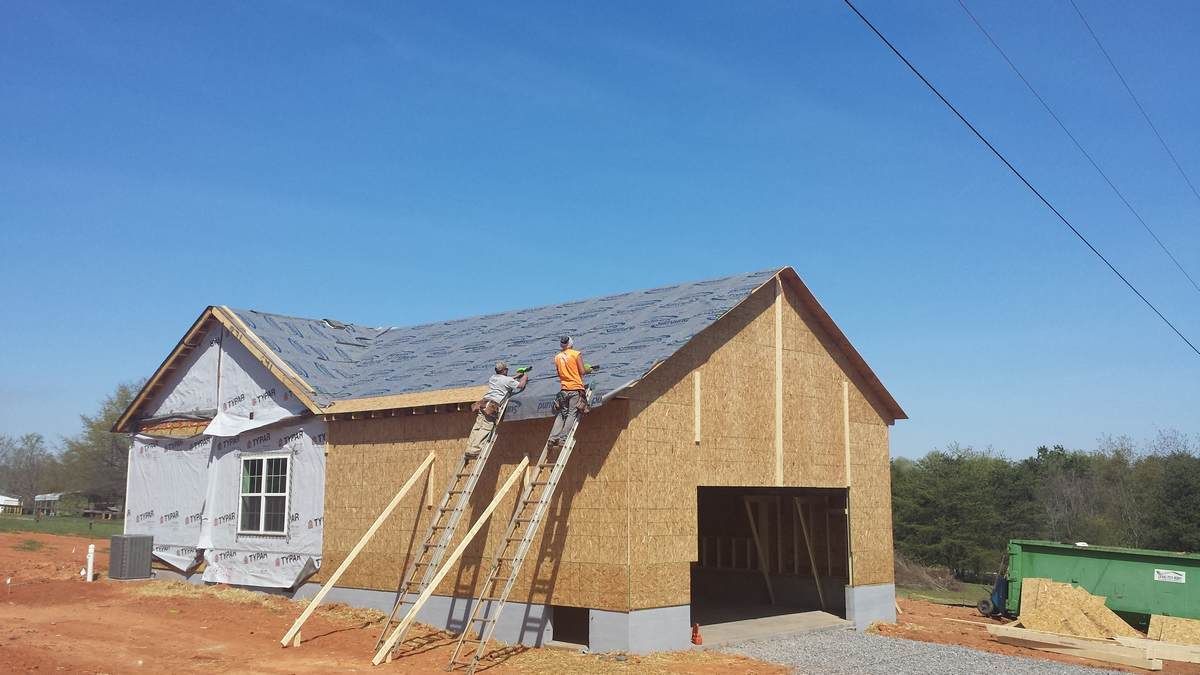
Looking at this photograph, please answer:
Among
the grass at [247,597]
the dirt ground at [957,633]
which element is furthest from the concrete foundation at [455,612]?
the dirt ground at [957,633]

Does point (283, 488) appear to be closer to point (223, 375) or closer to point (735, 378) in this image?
point (223, 375)

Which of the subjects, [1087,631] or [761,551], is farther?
[761,551]

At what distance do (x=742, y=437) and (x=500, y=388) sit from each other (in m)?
4.08

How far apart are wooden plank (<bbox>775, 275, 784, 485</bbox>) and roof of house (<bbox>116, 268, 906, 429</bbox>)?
44cm

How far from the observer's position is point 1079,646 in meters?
15.2

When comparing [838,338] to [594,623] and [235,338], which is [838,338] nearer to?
[594,623]

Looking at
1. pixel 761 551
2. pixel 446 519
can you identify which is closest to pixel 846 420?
pixel 761 551

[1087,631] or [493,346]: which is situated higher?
[493,346]

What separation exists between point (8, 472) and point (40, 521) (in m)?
64.8

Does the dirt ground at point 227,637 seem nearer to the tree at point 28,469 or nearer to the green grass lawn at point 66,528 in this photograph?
the green grass lawn at point 66,528

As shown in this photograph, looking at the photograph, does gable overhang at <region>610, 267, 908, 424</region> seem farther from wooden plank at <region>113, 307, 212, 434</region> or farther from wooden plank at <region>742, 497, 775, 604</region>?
wooden plank at <region>113, 307, 212, 434</region>

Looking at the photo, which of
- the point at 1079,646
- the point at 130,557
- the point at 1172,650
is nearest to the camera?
the point at 1172,650

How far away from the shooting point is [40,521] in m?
44.0

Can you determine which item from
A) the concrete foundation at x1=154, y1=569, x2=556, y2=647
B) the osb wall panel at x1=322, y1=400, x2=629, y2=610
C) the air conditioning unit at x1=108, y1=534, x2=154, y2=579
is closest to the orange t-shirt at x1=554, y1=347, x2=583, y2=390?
the osb wall panel at x1=322, y1=400, x2=629, y2=610
